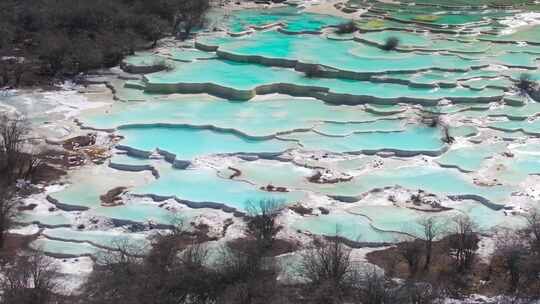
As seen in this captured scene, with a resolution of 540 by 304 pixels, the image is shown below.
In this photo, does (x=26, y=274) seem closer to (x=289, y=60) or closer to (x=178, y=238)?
(x=178, y=238)

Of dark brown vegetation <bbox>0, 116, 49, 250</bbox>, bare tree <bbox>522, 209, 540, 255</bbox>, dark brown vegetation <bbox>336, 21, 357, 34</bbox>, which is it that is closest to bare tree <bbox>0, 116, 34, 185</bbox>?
dark brown vegetation <bbox>0, 116, 49, 250</bbox>

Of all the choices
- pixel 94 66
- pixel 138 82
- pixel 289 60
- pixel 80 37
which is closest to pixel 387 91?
pixel 289 60

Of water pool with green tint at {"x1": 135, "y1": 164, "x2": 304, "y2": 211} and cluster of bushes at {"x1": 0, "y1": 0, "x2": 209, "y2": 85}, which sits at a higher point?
cluster of bushes at {"x1": 0, "y1": 0, "x2": 209, "y2": 85}

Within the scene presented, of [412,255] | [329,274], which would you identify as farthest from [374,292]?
[412,255]

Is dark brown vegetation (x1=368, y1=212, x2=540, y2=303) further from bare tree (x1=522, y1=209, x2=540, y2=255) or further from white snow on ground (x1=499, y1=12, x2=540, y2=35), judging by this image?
white snow on ground (x1=499, y1=12, x2=540, y2=35)

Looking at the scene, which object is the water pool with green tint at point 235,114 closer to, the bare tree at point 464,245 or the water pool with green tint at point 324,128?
the water pool with green tint at point 324,128

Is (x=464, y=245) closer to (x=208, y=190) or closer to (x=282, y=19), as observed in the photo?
(x=208, y=190)
